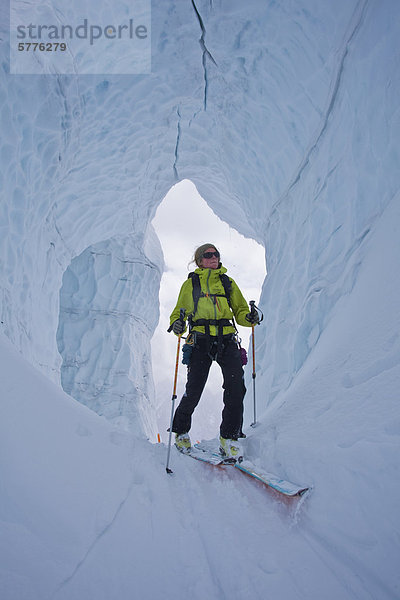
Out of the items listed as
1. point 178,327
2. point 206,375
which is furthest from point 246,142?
point 206,375

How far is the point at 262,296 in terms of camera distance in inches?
205

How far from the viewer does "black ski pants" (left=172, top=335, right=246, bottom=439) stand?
2.48 m

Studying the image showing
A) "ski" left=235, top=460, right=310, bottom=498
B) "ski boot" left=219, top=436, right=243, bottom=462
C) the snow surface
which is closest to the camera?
the snow surface

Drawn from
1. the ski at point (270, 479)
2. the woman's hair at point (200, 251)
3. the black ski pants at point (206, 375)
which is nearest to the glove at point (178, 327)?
the black ski pants at point (206, 375)

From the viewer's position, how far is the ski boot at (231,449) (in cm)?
229

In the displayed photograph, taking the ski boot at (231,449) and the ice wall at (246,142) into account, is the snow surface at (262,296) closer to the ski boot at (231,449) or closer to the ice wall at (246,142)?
the ice wall at (246,142)

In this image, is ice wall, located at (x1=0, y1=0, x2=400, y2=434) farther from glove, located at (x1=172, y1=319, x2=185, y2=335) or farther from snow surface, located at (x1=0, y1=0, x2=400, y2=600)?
glove, located at (x1=172, y1=319, x2=185, y2=335)

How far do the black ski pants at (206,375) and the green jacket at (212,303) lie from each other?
0.12 meters

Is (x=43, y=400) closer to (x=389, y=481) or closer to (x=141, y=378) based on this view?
(x=389, y=481)

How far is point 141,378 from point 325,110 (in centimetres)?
858

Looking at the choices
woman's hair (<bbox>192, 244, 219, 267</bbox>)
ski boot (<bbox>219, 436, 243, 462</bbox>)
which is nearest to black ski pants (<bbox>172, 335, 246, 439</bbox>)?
ski boot (<bbox>219, 436, 243, 462</bbox>)

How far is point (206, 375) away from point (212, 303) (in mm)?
580

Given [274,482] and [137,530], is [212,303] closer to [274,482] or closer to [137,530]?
[274,482]

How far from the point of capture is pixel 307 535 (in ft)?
4.32
